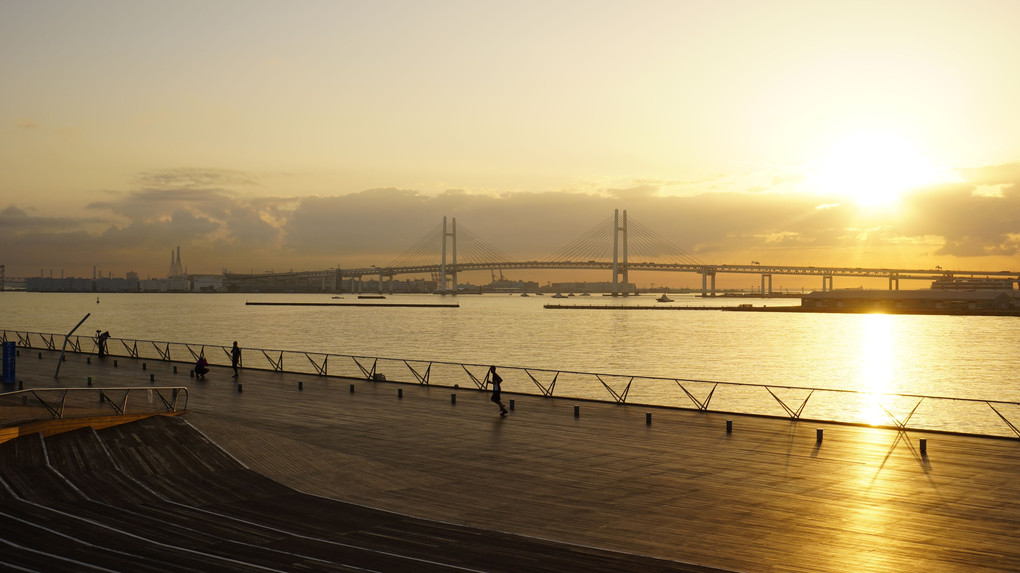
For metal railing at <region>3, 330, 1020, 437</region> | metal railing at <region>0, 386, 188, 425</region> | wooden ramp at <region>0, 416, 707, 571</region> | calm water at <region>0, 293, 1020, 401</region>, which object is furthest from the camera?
calm water at <region>0, 293, 1020, 401</region>

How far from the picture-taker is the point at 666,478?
17281 mm

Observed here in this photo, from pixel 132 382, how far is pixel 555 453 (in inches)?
925

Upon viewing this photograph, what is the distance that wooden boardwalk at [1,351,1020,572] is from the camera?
12.7 metres

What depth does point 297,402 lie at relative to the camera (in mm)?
29312

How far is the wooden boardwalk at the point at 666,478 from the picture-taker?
1270cm

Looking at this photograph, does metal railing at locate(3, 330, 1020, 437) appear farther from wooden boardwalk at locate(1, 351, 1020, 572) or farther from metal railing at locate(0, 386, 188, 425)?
metal railing at locate(0, 386, 188, 425)

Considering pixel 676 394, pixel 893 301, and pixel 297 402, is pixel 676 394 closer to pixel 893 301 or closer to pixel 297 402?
pixel 297 402

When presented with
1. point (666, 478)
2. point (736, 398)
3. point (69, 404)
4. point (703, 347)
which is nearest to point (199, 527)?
point (69, 404)

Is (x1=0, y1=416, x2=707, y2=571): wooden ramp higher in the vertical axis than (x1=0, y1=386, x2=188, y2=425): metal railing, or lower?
lower

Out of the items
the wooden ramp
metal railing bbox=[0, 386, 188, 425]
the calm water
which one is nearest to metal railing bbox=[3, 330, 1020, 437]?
the calm water

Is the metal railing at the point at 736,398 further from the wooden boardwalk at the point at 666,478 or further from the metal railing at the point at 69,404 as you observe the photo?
the metal railing at the point at 69,404

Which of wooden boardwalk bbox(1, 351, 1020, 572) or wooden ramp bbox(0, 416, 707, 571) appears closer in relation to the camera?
wooden ramp bbox(0, 416, 707, 571)

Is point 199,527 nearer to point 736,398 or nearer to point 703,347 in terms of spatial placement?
point 736,398

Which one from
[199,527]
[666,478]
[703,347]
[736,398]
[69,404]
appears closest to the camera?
[199,527]
